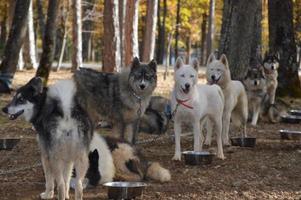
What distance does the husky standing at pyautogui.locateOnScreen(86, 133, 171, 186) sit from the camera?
20.9 ft

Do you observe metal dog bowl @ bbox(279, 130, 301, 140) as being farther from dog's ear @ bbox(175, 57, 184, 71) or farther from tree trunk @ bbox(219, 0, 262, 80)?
tree trunk @ bbox(219, 0, 262, 80)

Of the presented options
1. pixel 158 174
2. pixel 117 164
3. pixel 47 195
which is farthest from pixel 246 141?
pixel 47 195

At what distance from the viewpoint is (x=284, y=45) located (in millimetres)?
17875

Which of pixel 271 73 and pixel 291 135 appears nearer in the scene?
pixel 291 135

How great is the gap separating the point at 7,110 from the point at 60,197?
1.08m

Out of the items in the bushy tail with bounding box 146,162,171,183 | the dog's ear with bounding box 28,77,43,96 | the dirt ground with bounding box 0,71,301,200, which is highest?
the dog's ear with bounding box 28,77,43,96

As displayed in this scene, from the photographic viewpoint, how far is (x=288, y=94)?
1803cm

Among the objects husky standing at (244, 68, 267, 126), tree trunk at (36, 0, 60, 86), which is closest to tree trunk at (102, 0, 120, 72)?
tree trunk at (36, 0, 60, 86)

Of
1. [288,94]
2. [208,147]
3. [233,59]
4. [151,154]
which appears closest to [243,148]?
[208,147]

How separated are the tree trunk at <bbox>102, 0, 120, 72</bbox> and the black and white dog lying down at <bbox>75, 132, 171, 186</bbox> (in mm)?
11266

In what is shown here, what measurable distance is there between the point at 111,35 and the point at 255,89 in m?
6.24

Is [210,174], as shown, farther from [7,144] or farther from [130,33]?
[130,33]

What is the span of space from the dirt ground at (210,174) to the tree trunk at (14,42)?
20.3 feet

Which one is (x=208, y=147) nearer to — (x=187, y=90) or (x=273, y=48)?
(x=187, y=90)
